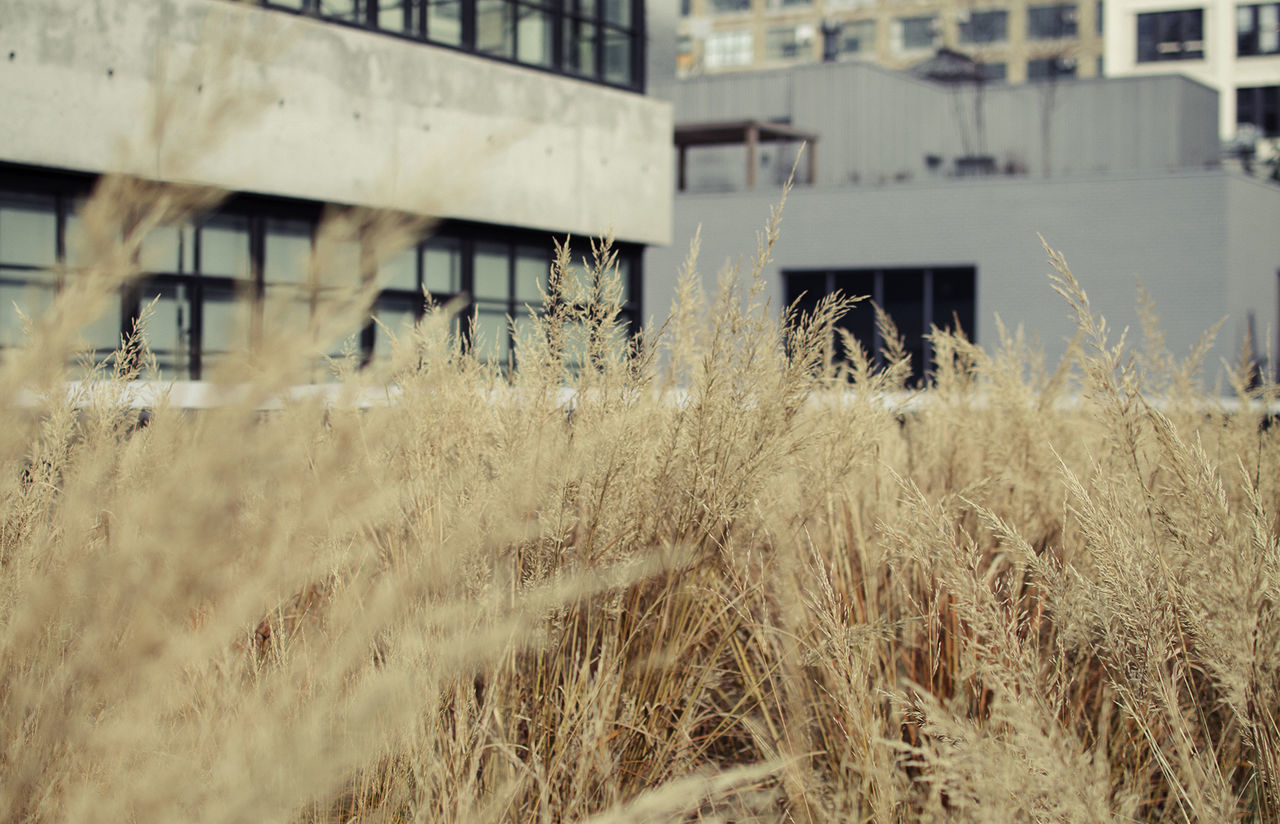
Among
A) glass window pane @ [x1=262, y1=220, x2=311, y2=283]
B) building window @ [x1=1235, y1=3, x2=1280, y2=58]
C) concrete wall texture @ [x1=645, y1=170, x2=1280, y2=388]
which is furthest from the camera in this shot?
building window @ [x1=1235, y1=3, x2=1280, y2=58]

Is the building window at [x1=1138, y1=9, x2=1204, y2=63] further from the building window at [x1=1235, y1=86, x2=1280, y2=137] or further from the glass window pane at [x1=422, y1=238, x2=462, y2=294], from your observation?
the glass window pane at [x1=422, y1=238, x2=462, y2=294]

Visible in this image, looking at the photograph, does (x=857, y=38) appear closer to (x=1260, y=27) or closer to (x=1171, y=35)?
(x=1171, y=35)

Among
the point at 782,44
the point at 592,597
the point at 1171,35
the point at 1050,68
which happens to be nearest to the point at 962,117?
the point at 1050,68

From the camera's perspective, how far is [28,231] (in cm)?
1091

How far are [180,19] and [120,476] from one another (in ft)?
36.6

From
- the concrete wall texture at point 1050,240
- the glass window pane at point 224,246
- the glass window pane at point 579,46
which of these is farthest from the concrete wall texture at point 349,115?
the concrete wall texture at point 1050,240

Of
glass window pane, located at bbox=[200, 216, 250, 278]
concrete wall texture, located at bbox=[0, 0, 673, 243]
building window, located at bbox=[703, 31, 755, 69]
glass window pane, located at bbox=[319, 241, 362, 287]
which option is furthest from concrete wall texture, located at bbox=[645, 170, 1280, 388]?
building window, located at bbox=[703, 31, 755, 69]

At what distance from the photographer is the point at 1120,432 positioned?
89.5 inches

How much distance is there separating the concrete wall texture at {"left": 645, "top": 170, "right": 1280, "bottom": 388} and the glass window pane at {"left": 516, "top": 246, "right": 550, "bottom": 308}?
7970 mm

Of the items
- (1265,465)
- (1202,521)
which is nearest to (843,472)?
(1202,521)

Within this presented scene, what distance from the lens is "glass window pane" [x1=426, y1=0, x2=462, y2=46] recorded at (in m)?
14.1

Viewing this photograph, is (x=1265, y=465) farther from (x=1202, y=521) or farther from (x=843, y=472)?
(x=1202, y=521)

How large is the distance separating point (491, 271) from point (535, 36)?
338 centimetres

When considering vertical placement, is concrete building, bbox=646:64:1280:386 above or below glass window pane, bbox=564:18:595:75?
below
